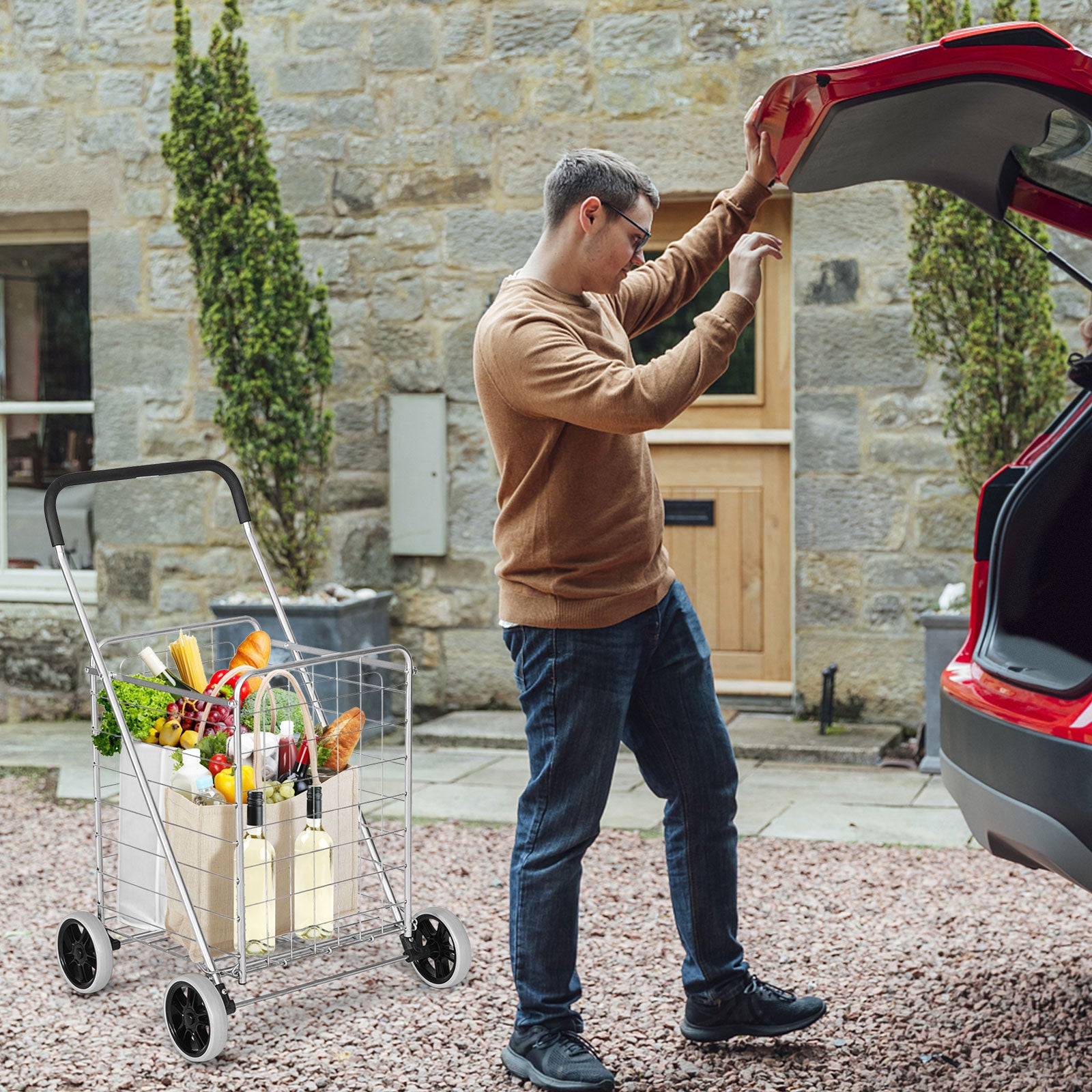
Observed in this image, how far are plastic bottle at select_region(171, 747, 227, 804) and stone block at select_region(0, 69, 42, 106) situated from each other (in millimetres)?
4860

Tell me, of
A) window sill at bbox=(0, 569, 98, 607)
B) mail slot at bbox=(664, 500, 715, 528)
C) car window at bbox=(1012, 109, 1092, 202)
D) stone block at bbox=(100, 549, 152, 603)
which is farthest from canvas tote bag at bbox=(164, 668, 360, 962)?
window sill at bbox=(0, 569, 98, 607)

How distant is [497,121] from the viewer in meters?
6.45

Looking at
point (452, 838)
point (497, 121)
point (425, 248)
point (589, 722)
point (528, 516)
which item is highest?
point (497, 121)

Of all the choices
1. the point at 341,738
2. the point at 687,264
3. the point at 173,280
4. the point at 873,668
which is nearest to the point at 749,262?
the point at 687,264

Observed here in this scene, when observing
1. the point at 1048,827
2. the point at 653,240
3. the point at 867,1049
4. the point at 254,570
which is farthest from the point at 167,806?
the point at 653,240

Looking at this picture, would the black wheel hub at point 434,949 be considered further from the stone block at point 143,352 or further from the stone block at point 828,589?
the stone block at point 143,352

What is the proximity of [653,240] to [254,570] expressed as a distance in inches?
96.1

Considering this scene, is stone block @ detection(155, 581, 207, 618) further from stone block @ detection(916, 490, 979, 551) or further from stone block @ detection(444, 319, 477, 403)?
stone block @ detection(916, 490, 979, 551)

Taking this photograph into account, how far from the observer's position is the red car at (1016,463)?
94.0 inches

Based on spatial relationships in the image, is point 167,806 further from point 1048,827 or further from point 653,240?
point 653,240

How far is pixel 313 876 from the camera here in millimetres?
3180

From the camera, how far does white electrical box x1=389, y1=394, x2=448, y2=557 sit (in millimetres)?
6574

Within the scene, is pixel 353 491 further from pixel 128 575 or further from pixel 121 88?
pixel 121 88

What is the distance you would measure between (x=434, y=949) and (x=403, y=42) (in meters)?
4.55
